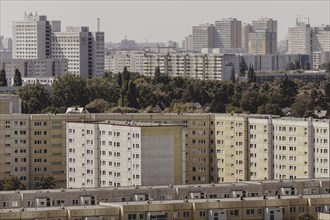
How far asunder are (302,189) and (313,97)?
42.6 m

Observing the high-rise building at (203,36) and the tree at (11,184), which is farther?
the high-rise building at (203,36)

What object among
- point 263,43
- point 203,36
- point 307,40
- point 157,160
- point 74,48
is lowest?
point 157,160

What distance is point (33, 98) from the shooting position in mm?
68375

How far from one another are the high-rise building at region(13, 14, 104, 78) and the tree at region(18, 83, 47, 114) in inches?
1542

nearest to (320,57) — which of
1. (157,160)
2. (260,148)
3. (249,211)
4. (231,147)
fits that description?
(231,147)

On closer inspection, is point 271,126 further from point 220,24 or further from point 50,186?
point 220,24

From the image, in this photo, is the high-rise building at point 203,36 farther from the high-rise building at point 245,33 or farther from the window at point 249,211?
the window at point 249,211

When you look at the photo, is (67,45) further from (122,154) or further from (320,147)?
(122,154)

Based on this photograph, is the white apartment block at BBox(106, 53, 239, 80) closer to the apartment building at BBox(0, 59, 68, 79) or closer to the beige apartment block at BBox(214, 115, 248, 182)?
the apartment building at BBox(0, 59, 68, 79)

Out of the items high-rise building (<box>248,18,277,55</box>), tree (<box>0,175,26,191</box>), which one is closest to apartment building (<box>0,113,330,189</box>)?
tree (<box>0,175,26,191</box>)

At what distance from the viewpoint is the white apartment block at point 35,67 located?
108062 millimetres

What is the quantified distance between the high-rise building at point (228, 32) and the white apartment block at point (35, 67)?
78.7 meters

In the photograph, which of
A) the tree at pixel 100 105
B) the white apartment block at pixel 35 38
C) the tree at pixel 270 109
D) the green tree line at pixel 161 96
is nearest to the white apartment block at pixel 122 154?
the green tree line at pixel 161 96

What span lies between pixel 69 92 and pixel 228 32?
120 m
